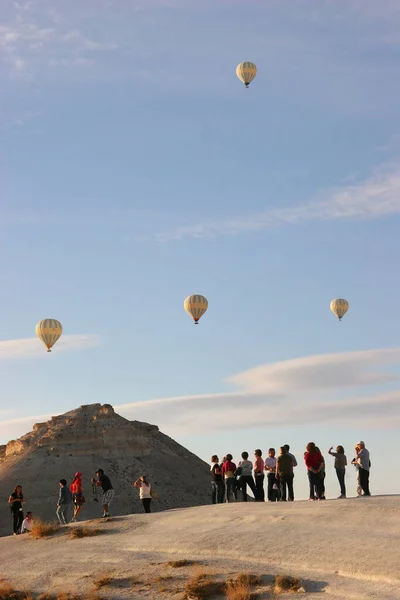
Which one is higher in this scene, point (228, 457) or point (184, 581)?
point (228, 457)

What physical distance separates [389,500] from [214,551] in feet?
16.7

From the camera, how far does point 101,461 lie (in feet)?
258

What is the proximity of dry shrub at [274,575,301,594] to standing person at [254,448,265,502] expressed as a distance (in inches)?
370

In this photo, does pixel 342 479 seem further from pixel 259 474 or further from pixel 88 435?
pixel 88 435

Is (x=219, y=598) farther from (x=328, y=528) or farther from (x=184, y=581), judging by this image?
(x=328, y=528)

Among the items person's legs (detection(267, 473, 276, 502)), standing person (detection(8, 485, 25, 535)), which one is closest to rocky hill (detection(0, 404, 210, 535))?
standing person (detection(8, 485, 25, 535))

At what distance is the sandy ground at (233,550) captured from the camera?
1956 cm

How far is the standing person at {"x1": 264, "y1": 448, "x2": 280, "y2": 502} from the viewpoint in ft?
95.2

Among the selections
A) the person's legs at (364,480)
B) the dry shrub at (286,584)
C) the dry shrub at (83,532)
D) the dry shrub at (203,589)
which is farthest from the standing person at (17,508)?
the dry shrub at (286,584)

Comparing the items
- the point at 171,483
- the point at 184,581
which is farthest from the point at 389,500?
the point at 171,483

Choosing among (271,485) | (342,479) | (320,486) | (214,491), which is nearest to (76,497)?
(214,491)

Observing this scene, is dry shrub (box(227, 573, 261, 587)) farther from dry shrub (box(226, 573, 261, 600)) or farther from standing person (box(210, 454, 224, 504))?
standing person (box(210, 454, 224, 504))

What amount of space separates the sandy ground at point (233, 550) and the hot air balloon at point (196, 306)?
30.4 metres

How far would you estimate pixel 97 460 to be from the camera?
7862cm
